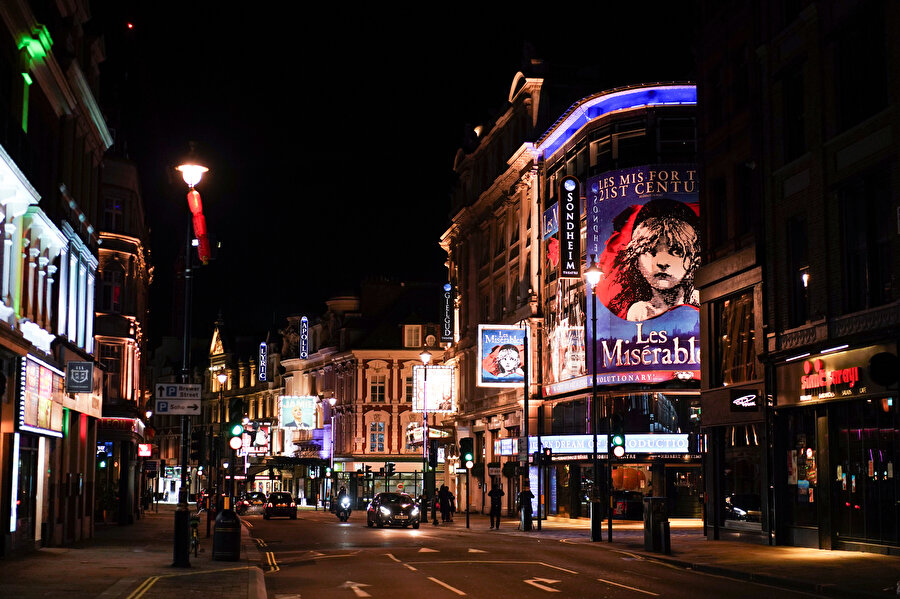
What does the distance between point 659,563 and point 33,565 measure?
45.3 feet

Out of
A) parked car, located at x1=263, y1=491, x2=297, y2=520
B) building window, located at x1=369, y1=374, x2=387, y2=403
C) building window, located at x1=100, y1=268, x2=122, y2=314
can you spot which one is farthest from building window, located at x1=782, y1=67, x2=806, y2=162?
building window, located at x1=369, y1=374, x2=387, y2=403

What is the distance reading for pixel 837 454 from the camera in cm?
2733

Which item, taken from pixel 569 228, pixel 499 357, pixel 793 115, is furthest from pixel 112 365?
pixel 793 115

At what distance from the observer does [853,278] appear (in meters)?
26.7

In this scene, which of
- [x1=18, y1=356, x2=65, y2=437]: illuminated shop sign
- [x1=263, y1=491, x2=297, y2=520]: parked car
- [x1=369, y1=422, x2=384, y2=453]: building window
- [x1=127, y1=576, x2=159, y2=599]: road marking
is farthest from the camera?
[x1=369, y1=422, x2=384, y2=453]: building window

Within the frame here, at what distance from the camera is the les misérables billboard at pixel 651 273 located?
47.9 meters

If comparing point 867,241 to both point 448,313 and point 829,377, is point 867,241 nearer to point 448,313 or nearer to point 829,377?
point 829,377

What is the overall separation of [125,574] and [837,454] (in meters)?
16.9

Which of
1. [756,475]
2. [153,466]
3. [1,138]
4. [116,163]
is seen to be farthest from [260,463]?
[1,138]

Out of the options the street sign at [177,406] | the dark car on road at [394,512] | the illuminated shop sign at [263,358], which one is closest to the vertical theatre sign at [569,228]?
the dark car on road at [394,512]

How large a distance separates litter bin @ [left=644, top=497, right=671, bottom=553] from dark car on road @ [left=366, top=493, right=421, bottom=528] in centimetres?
1851

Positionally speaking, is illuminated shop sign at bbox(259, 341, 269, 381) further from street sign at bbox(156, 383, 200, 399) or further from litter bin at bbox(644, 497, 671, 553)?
street sign at bbox(156, 383, 200, 399)

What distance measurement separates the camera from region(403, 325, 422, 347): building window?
94750 mm

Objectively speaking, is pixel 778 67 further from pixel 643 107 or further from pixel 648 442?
pixel 648 442
